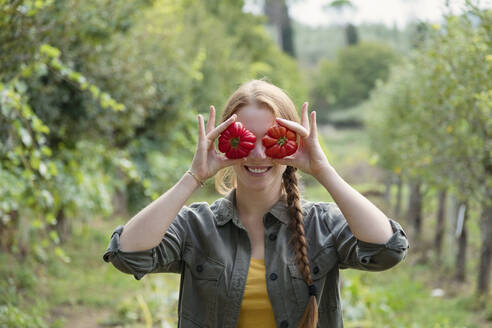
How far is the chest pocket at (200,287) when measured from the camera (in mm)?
2064

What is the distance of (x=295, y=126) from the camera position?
2000mm

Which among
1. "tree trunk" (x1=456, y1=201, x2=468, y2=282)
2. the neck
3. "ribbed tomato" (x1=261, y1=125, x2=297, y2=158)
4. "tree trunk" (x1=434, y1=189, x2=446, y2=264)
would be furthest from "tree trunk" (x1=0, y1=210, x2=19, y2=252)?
"tree trunk" (x1=434, y1=189, x2=446, y2=264)

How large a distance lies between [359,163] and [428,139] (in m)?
18.1

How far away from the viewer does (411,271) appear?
31.4ft

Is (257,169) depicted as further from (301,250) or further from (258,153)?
(301,250)

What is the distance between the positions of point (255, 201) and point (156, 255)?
1.47 feet

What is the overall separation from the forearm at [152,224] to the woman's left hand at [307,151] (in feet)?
1.33

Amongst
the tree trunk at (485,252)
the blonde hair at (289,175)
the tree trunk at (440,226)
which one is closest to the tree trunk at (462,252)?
the tree trunk at (485,252)

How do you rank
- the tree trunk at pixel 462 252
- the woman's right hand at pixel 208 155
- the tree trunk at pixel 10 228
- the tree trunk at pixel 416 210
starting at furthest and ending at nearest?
the tree trunk at pixel 416 210 < the tree trunk at pixel 462 252 < the tree trunk at pixel 10 228 < the woman's right hand at pixel 208 155

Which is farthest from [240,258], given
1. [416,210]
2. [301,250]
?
[416,210]

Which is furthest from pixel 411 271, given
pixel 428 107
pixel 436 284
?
pixel 428 107

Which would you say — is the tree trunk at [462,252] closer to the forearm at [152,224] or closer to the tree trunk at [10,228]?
the tree trunk at [10,228]

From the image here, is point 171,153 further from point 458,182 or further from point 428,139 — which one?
point 458,182

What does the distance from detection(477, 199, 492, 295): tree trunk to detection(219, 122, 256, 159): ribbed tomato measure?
4.66 metres
